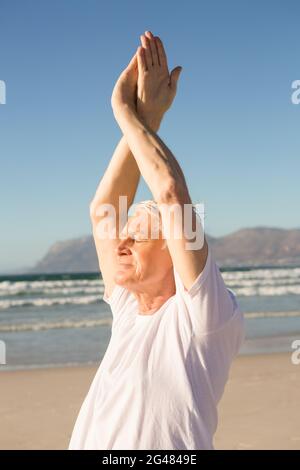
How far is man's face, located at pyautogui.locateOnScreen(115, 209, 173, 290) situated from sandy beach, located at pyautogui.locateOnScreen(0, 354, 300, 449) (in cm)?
435

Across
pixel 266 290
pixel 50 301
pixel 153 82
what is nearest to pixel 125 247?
pixel 153 82

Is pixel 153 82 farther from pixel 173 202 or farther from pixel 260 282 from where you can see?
pixel 260 282

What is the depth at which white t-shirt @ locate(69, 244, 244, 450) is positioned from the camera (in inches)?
70.5

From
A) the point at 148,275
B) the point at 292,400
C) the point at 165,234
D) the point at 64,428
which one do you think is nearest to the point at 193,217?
the point at 165,234

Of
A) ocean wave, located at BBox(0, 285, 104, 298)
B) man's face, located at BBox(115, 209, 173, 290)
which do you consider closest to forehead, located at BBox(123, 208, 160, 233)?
man's face, located at BBox(115, 209, 173, 290)

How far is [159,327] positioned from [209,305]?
220 millimetres

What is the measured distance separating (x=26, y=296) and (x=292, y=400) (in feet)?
66.1

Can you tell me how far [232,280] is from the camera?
3256 centimetres

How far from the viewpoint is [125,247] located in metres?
2.02

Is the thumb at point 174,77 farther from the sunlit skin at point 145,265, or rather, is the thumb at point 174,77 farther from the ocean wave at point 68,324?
the ocean wave at point 68,324

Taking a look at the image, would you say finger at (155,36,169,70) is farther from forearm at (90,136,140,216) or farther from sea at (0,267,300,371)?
sea at (0,267,300,371)

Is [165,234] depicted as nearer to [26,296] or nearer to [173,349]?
[173,349]

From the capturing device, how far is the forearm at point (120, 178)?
2199 millimetres

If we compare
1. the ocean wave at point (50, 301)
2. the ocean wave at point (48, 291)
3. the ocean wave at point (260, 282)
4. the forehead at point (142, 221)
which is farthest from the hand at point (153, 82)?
the ocean wave at point (260, 282)
